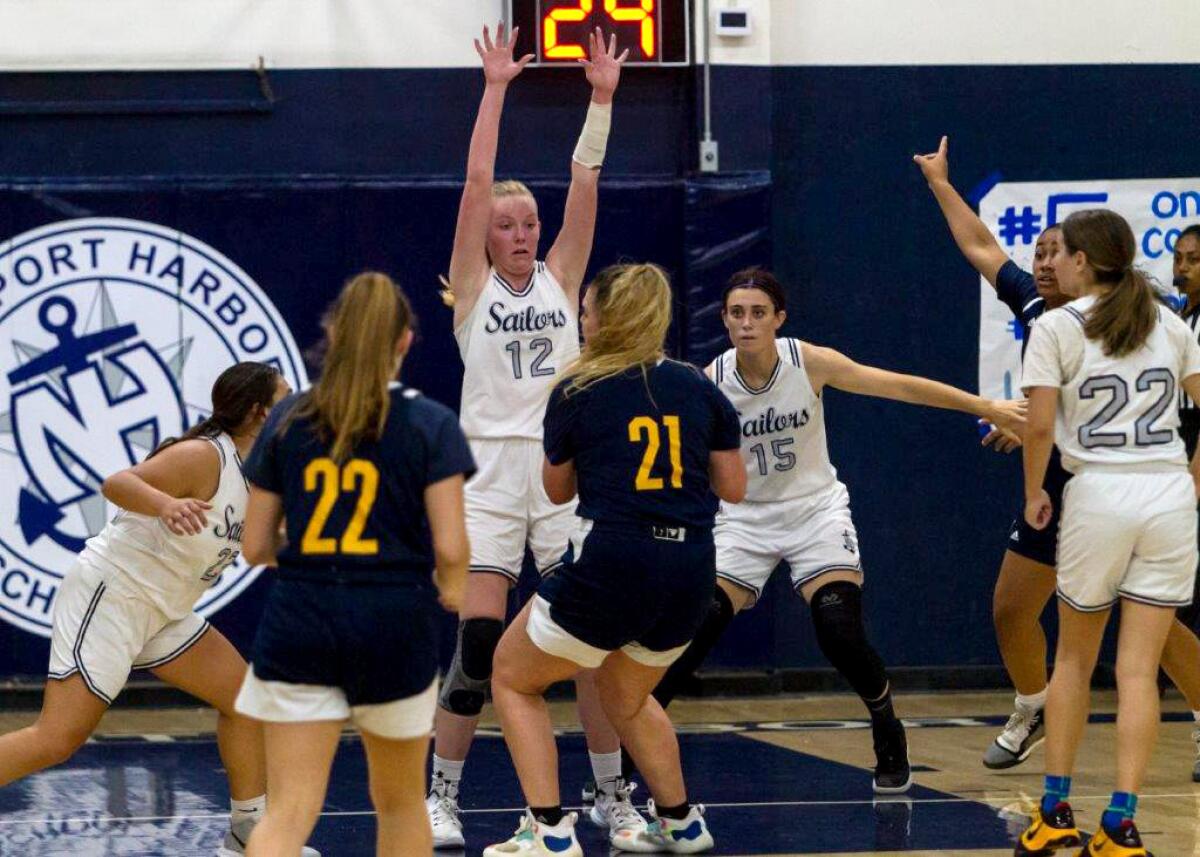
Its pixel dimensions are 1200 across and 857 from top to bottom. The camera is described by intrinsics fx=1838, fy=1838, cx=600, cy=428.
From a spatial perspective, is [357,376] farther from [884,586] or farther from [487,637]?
[884,586]

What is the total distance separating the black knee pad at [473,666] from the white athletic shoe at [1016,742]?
6.87 feet

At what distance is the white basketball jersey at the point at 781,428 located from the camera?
245 inches

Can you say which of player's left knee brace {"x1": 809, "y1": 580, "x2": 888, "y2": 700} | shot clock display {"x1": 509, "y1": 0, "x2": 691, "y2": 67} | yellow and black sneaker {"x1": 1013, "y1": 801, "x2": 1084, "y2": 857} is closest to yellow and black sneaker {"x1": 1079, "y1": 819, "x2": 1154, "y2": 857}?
yellow and black sneaker {"x1": 1013, "y1": 801, "x2": 1084, "y2": 857}

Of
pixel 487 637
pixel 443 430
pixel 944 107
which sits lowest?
pixel 487 637

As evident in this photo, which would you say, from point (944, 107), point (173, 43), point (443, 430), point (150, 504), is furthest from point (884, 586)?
point (443, 430)

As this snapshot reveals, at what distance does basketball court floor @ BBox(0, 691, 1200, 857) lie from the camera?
5.46 meters

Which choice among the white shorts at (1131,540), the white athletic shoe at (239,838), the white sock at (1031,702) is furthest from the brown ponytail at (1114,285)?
the white athletic shoe at (239,838)

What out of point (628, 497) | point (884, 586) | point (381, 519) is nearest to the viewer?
point (381, 519)

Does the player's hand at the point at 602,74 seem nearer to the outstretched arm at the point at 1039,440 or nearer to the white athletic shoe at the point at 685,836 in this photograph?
the outstretched arm at the point at 1039,440

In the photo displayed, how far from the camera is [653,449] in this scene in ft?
16.0

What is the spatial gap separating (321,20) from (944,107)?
3.08 m

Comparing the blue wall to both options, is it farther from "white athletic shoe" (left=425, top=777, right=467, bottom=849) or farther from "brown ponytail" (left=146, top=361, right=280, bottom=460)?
"brown ponytail" (left=146, top=361, right=280, bottom=460)

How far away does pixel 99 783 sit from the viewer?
21.8 feet

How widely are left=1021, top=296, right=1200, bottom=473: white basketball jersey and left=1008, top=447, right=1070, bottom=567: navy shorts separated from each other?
1144 millimetres
